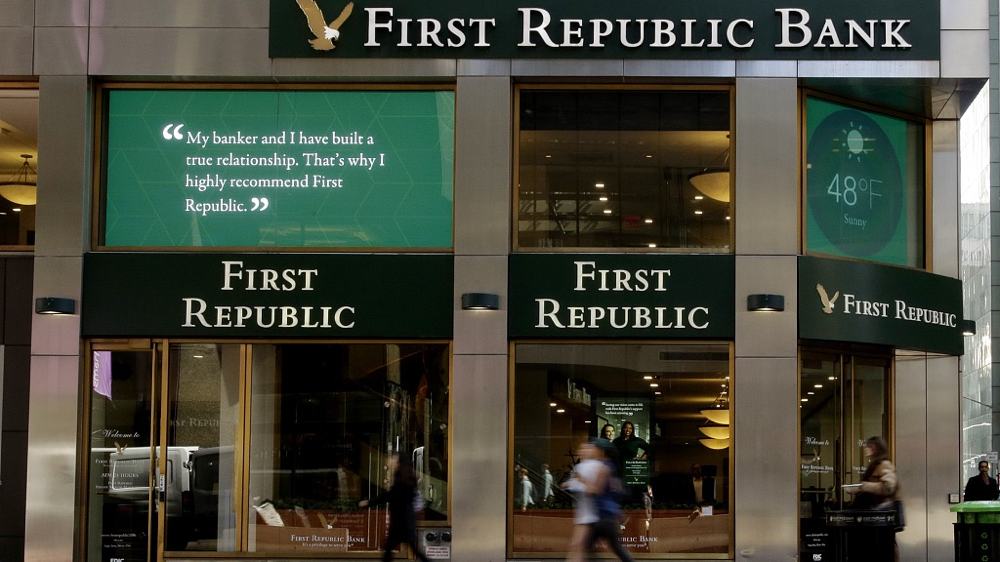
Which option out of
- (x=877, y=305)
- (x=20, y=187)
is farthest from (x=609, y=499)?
(x=20, y=187)

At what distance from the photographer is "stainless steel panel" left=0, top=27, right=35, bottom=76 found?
621 inches

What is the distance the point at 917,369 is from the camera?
17469 millimetres

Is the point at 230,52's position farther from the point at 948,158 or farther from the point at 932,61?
the point at 948,158

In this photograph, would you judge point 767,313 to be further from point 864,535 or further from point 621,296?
point 864,535

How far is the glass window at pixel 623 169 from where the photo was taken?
1569 centimetres

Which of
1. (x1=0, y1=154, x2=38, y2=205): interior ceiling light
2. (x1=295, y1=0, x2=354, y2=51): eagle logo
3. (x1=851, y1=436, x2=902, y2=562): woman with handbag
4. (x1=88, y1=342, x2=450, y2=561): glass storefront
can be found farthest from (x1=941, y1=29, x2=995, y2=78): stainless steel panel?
(x1=0, y1=154, x2=38, y2=205): interior ceiling light

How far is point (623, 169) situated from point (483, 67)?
7.32ft

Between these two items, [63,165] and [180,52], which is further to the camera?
[180,52]

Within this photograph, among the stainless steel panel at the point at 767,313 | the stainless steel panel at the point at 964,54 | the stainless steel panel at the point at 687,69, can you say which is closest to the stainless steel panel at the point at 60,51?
the stainless steel panel at the point at 687,69

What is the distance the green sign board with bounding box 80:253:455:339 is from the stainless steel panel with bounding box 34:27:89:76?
2.47 m

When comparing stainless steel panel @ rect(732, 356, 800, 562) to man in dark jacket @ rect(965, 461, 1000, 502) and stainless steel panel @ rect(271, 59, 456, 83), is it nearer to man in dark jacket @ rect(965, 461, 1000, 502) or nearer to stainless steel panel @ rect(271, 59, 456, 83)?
stainless steel panel @ rect(271, 59, 456, 83)

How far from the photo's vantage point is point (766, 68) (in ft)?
51.2

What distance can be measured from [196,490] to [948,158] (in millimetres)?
11399

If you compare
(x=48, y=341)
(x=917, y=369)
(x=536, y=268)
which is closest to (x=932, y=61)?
(x=917, y=369)
